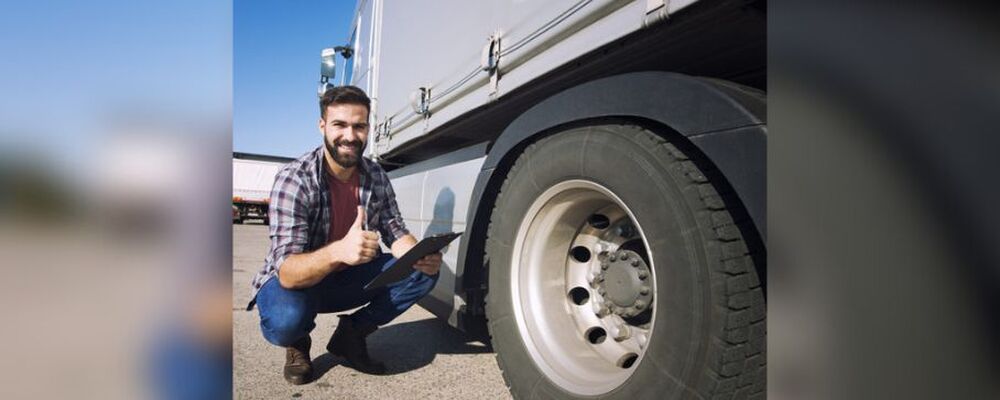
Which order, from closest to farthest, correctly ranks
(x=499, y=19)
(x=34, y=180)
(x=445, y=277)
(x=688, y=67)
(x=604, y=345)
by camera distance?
(x=34, y=180) < (x=688, y=67) < (x=604, y=345) < (x=499, y=19) < (x=445, y=277)

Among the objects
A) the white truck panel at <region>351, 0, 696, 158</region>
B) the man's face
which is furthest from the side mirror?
the man's face

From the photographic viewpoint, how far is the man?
152 cm

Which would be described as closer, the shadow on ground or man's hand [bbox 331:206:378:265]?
man's hand [bbox 331:206:378:265]

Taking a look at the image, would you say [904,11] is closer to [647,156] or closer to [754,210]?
[754,210]

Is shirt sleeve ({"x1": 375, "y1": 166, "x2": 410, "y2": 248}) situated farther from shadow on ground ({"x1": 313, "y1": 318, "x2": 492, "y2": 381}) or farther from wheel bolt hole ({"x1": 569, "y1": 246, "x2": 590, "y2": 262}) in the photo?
wheel bolt hole ({"x1": 569, "y1": 246, "x2": 590, "y2": 262})

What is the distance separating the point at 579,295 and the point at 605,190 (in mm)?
522

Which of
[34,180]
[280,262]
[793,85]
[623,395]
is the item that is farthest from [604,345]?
[34,180]

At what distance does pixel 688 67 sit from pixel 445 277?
55.0 inches

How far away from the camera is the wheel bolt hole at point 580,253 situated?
1830 mm

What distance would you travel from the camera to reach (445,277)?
7.67 ft

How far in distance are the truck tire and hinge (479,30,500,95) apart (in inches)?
14.4

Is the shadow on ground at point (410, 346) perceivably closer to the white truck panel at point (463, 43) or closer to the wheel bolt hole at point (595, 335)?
the wheel bolt hole at point (595, 335)

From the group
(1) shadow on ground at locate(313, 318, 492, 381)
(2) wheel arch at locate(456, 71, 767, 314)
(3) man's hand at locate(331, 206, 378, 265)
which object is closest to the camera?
(2) wheel arch at locate(456, 71, 767, 314)

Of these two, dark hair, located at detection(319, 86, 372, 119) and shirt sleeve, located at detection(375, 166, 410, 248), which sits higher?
dark hair, located at detection(319, 86, 372, 119)
